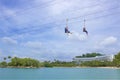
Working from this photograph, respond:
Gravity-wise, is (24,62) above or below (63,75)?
above

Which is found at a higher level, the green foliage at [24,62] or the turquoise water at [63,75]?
the green foliage at [24,62]

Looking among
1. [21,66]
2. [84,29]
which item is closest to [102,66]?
[21,66]

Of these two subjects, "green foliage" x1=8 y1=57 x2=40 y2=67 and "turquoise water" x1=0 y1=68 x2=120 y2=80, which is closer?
"turquoise water" x1=0 y1=68 x2=120 y2=80

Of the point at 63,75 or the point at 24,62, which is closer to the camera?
the point at 63,75

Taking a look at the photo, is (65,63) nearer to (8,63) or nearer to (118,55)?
(8,63)

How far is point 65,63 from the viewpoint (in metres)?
185

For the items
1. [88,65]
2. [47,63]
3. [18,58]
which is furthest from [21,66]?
[88,65]

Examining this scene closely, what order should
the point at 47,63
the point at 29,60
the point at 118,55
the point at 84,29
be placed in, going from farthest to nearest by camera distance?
the point at 47,63
the point at 29,60
the point at 118,55
the point at 84,29

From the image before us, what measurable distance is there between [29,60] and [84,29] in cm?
13881

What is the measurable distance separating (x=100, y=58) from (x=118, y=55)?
7254 centimetres

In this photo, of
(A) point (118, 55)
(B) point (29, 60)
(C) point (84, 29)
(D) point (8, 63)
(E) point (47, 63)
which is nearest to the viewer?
(C) point (84, 29)

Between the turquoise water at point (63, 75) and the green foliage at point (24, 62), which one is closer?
the turquoise water at point (63, 75)

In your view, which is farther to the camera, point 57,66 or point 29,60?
point 57,66

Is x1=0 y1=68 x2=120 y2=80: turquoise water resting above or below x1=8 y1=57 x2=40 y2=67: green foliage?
below
